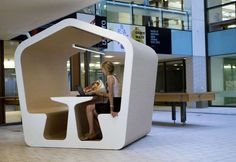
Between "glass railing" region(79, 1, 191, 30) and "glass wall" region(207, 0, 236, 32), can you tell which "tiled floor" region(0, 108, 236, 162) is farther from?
"glass wall" region(207, 0, 236, 32)

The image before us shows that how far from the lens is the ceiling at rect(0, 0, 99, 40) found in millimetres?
7191

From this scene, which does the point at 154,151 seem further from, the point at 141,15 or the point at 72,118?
the point at 141,15

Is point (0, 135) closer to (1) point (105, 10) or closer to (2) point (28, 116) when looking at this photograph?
(2) point (28, 116)

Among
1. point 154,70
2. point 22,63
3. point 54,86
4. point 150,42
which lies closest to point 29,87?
point 22,63

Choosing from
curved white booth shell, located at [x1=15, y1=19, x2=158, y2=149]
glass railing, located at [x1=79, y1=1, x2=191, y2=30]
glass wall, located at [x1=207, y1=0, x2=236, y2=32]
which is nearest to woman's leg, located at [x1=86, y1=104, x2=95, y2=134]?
curved white booth shell, located at [x1=15, y1=19, x2=158, y2=149]

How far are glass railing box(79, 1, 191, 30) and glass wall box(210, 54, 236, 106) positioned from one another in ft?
6.92

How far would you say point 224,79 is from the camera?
16719mm

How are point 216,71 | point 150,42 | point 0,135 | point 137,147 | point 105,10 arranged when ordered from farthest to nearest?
point 216,71
point 150,42
point 105,10
point 0,135
point 137,147

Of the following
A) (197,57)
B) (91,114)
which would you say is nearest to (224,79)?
(197,57)

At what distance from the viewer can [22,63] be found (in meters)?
7.04

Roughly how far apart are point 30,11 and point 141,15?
8.74 meters

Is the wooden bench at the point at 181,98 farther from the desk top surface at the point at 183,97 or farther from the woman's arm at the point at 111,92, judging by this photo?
the woman's arm at the point at 111,92

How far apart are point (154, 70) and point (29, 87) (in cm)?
245

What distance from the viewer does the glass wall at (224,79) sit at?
16234 millimetres
